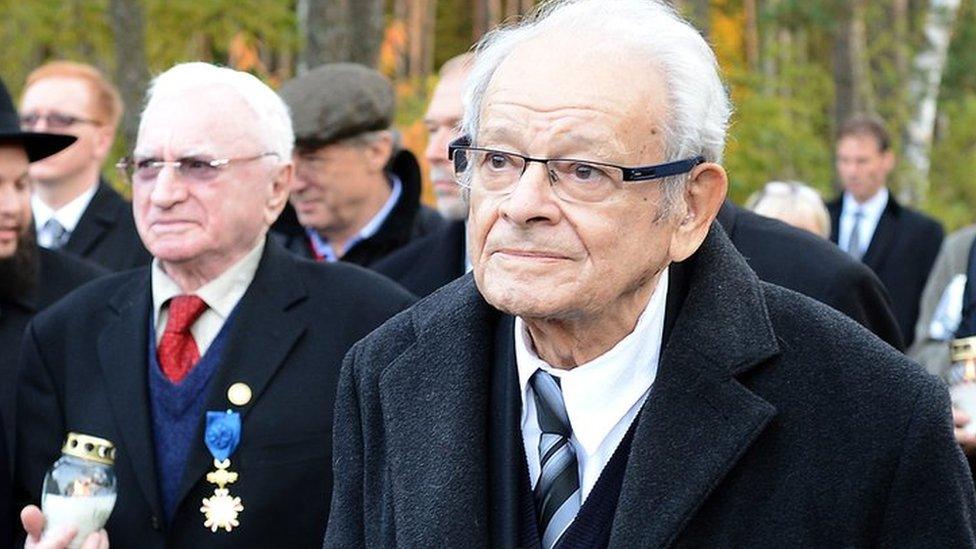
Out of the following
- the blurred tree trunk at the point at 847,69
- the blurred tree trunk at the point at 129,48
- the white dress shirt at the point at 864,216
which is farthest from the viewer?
the blurred tree trunk at the point at 847,69

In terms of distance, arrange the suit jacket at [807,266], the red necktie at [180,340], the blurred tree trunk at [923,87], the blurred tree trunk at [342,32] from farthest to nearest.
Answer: the blurred tree trunk at [923,87]
the blurred tree trunk at [342,32]
the red necktie at [180,340]
the suit jacket at [807,266]

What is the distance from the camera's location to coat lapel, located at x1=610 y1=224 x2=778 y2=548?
3205mm

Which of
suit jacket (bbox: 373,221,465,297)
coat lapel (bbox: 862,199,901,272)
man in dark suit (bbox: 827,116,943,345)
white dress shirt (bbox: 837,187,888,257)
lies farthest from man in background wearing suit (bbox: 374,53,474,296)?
white dress shirt (bbox: 837,187,888,257)

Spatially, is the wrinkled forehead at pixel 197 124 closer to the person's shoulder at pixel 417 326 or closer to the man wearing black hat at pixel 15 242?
the man wearing black hat at pixel 15 242

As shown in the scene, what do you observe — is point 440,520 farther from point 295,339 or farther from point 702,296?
point 295,339

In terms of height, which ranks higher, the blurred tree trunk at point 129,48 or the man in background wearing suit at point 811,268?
the blurred tree trunk at point 129,48

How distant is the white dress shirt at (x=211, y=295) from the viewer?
5.02 metres

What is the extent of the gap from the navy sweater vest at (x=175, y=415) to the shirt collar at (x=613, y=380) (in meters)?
1.63

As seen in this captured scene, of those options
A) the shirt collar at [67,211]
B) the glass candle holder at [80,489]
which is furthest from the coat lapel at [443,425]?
the shirt collar at [67,211]

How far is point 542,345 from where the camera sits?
11.5 ft

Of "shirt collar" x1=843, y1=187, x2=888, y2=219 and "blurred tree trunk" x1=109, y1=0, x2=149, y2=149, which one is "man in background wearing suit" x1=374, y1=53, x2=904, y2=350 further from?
"blurred tree trunk" x1=109, y1=0, x2=149, y2=149

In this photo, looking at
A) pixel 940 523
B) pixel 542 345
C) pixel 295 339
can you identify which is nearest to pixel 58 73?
pixel 295 339

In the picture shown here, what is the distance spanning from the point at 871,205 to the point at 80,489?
991 cm

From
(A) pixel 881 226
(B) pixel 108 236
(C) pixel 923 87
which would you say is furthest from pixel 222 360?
(C) pixel 923 87
